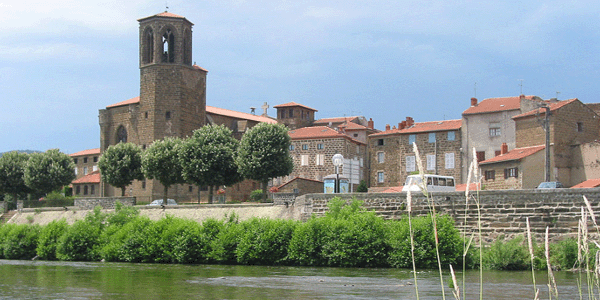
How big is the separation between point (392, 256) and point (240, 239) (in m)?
6.83

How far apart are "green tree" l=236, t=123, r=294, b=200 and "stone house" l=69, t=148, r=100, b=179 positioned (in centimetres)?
4556

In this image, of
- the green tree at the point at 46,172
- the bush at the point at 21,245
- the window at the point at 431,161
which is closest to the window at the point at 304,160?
the window at the point at 431,161

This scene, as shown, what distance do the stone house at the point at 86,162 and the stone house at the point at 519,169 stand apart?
56.9 metres

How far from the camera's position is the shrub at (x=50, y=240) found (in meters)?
36.0

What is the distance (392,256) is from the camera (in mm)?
26906

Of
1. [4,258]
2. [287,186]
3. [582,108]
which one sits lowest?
[4,258]

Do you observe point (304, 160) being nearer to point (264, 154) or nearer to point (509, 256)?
point (264, 154)

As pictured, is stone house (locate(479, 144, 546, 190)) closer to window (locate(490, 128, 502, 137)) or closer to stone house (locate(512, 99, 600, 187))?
stone house (locate(512, 99, 600, 187))

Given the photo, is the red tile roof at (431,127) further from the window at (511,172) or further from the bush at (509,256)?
the bush at (509,256)

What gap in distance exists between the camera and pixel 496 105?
200ft

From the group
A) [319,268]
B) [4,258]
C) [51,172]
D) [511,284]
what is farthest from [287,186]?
[511,284]

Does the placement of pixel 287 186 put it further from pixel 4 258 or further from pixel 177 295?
pixel 177 295

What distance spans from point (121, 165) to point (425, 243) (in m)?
39.0

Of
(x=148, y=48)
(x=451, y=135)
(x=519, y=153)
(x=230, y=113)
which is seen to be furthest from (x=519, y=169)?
(x=230, y=113)
